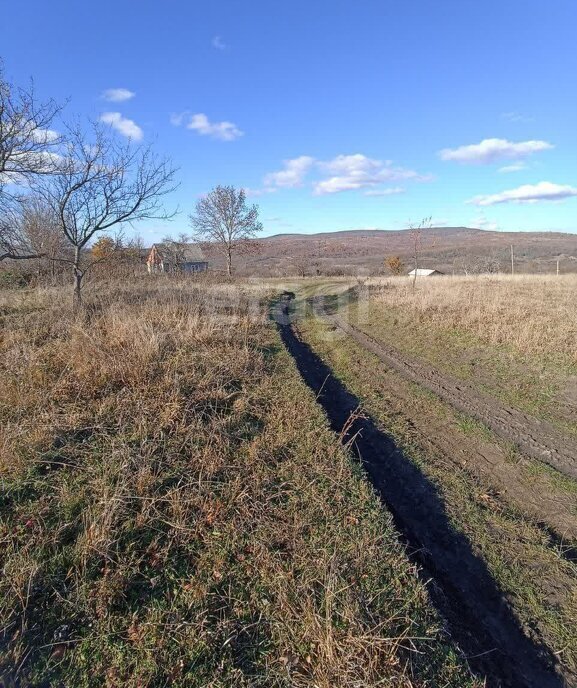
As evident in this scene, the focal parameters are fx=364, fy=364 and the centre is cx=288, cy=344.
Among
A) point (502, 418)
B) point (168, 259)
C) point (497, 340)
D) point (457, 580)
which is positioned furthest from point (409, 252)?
point (457, 580)

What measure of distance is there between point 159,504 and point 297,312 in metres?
13.3

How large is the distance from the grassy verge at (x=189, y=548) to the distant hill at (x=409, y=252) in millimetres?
23935

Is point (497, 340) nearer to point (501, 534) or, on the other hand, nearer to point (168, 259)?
point (501, 534)

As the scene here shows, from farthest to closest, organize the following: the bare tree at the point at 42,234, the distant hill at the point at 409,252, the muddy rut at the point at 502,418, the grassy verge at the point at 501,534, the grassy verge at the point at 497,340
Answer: the distant hill at the point at 409,252
the bare tree at the point at 42,234
the grassy verge at the point at 497,340
the muddy rut at the point at 502,418
the grassy verge at the point at 501,534

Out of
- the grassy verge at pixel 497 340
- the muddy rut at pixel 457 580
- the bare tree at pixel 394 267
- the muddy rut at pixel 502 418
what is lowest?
the muddy rut at pixel 457 580

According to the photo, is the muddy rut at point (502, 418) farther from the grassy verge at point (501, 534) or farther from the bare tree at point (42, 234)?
the bare tree at point (42, 234)

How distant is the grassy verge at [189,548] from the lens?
2.17 m

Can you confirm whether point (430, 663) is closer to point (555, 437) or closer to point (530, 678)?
point (530, 678)

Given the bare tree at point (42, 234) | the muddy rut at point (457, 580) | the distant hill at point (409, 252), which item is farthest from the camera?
the distant hill at point (409, 252)

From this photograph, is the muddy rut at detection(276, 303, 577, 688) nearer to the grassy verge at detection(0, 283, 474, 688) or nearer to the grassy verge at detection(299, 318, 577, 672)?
the grassy verge at detection(299, 318, 577, 672)

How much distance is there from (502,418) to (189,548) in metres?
5.00

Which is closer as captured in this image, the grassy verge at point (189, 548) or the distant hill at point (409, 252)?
the grassy verge at point (189, 548)

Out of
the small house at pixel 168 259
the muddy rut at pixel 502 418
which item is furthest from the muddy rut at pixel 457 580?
the small house at pixel 168 259

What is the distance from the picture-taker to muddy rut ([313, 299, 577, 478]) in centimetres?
471
